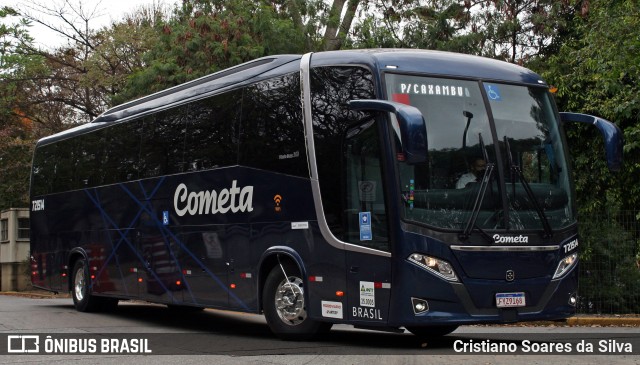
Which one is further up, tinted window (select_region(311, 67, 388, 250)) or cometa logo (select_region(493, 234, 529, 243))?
tinted window (select_region(311, 67, 388, 250))

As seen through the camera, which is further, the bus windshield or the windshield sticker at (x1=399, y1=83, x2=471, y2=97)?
the windshield sticker at (x1=399, y1=83, x2=471, y2=97)

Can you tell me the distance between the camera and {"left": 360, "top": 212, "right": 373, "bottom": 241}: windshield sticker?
1088 cm

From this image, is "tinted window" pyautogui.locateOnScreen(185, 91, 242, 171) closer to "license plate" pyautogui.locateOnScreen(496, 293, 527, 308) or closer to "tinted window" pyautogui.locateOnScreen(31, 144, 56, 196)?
"license plate" pyautogui.locateOnScreen(496, 293, 527, 308)

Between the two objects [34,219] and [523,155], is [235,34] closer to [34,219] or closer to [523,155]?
[34,219]

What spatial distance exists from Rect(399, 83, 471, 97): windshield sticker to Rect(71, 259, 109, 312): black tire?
Result: 32.6 feet

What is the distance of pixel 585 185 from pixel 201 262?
464 inches

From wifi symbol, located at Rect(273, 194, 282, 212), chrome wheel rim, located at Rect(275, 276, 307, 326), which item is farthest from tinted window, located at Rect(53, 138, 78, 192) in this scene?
chrome wheel rim, located at Rect(275, 276, 307, 326)

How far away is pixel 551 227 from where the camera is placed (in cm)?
1106

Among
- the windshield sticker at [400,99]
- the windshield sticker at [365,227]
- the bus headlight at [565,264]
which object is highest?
the windshield sticker at [400,99]

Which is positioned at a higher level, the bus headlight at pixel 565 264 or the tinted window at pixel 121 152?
the tinted window at pixel 121 152

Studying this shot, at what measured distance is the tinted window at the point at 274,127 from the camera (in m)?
12.1

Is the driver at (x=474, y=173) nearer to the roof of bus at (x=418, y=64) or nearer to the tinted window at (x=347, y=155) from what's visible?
the tinted window at (x=347, y=155)

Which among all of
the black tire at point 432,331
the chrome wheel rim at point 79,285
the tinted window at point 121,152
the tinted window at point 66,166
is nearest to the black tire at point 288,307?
the black tire at point 432,331

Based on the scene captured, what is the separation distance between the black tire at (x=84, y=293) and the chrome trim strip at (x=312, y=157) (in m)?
8.44
